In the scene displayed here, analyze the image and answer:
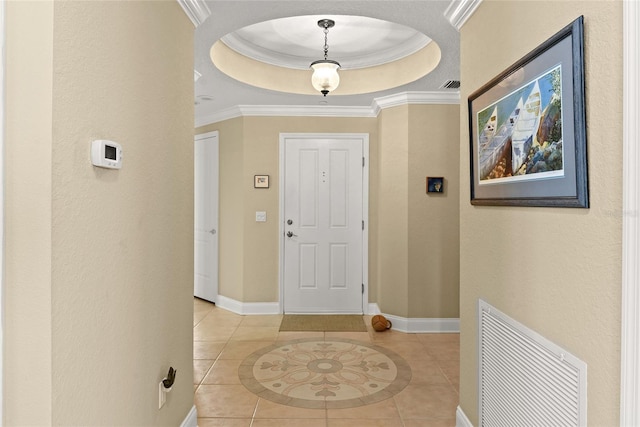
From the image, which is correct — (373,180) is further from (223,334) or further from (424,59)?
(223,334)

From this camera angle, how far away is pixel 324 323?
4.24 meters

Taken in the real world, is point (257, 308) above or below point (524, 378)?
below

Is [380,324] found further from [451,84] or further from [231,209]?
[451,84]

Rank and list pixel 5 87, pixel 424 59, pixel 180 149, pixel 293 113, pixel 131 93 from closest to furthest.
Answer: pixel 5 87, pixel 131 93, pixel 180 149, pixel 424 59, pixel 293 113

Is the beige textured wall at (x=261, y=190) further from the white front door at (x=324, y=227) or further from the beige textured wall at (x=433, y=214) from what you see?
the beige textured wall at (x=433, y=214)

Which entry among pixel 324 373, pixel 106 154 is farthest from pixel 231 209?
pixel 106 154

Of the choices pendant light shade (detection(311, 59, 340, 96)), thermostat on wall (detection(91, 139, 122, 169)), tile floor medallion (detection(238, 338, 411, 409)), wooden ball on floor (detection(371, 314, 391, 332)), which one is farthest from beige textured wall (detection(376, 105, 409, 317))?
thermostat on wall (detection(91, 139, 122, 169))

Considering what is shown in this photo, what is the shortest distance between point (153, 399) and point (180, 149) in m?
1.20

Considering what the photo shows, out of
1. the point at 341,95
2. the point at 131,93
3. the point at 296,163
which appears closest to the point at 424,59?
the point at 341,95

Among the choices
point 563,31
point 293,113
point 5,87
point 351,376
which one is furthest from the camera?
point 293,113

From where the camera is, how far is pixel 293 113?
453 cm

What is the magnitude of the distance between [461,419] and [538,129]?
5.59ft

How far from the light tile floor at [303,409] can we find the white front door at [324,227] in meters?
0.59

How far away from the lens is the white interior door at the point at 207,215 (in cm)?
489
